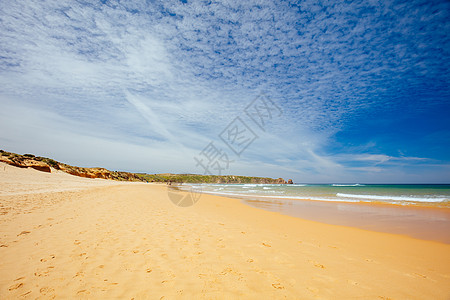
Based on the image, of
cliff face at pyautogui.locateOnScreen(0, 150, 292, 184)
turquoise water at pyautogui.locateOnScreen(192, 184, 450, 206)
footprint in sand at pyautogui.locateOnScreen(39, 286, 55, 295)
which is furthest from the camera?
cliff face at pyautogui.locateOnScreen(0, 150, 292, 184)

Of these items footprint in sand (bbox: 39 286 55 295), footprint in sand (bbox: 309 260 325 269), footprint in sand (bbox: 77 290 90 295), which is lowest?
footprint in sand (bbox: 39 286 55 295)

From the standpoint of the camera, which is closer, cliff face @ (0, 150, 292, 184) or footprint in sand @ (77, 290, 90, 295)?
footprint in sand @ (77, 290, 90, 295)

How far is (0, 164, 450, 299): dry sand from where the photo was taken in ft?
10.2

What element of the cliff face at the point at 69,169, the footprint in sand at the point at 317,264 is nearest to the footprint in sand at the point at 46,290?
the footprint in sand at the point at 317,264

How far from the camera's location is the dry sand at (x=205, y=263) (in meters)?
3.12

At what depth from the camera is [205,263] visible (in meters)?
4.14

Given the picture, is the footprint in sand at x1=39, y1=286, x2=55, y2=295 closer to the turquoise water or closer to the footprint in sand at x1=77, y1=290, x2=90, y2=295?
the footprint in sand at x1=77, y1=290, x2=90, y2=295

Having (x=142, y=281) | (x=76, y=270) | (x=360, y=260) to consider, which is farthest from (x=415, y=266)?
(x=76, y=270)

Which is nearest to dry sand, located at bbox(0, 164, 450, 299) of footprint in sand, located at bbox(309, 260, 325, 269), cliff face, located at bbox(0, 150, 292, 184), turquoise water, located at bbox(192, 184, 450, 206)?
footprint in sand, located at bbox(309, 260, 325, 269)

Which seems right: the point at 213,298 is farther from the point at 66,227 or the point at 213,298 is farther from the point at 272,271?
the point at 66,227

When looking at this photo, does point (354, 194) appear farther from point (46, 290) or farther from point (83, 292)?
point (46, 290)

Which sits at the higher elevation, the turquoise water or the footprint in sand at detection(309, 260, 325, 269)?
the turquoise water

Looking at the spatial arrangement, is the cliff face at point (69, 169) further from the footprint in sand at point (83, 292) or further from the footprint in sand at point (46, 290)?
the footprint in sand at point (83, 292)

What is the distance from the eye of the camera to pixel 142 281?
3336 millimetres
